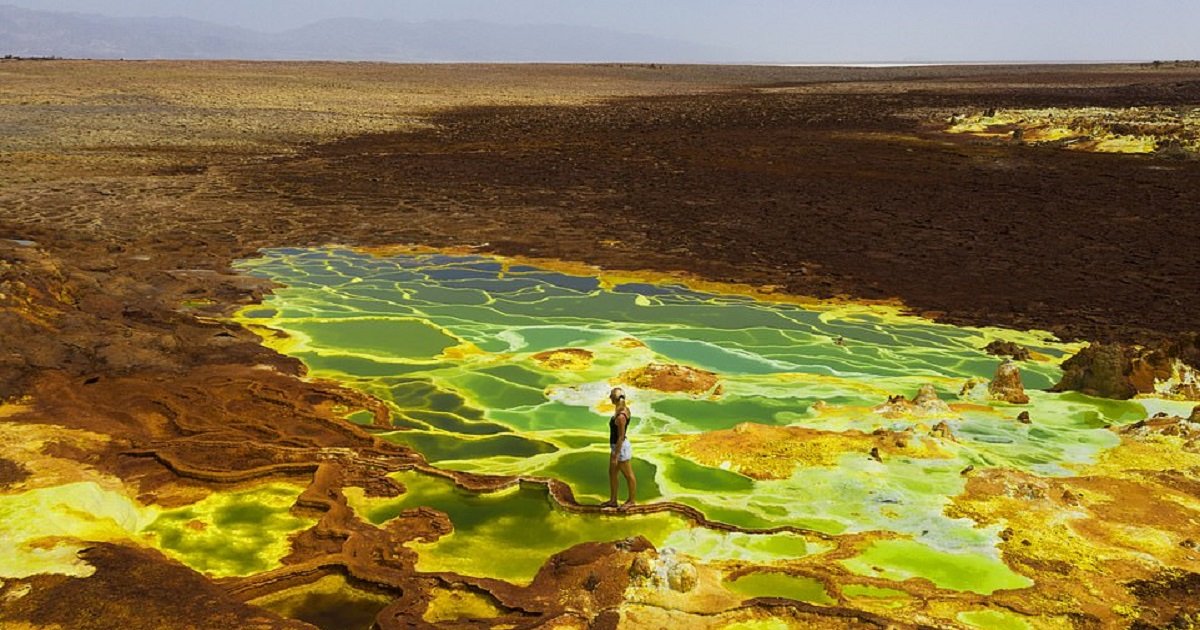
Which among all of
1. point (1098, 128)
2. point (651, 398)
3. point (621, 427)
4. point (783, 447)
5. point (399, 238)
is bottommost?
point (783, 447)

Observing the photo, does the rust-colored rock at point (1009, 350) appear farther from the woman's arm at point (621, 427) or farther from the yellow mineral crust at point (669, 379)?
the woman's arm at point (621, 427)

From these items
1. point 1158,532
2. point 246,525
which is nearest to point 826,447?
point 1158,532

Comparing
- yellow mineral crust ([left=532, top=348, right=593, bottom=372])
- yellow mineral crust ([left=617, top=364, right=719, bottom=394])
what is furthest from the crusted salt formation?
yellow mineral crust ([left=532, top=348, right=593, bottom=372])

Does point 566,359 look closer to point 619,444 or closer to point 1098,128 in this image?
point 619,444

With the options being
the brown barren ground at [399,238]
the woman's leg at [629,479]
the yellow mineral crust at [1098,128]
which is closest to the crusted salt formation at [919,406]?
the woman's leg at [629,479]

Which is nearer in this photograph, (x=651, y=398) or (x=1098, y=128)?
(x=651, y=398)

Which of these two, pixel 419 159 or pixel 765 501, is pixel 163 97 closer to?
pixel 419 159

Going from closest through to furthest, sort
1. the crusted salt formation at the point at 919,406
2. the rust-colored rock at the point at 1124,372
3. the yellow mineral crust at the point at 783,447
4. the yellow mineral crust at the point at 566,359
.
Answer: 1. the yellow mineral crust at the point at 783,447
2. the crusted salt formation at the point at 919,406
3. the rust-colored rock at the point at 1124,372
4. the yellow mineral crust at the point at 566,359

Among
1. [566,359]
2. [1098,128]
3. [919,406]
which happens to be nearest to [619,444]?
[919,406]
